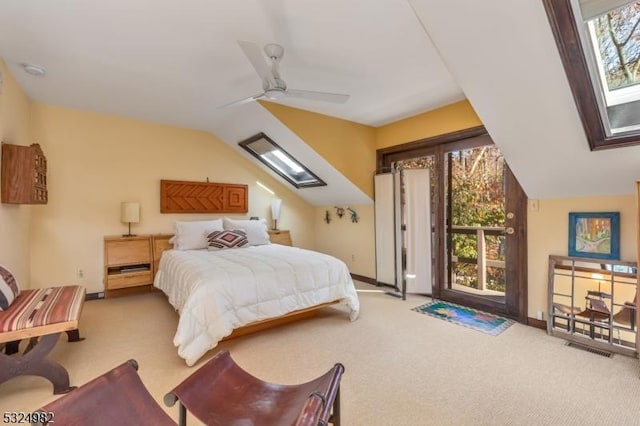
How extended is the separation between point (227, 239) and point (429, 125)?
10.3ft

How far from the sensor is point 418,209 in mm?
4234

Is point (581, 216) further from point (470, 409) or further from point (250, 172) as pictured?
point (250, 172)

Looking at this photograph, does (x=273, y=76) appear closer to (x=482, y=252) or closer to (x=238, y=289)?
(x=238, y=289)

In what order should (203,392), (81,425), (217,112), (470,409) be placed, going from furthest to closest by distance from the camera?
(217,112), (470,409), (203,392), (81,425)

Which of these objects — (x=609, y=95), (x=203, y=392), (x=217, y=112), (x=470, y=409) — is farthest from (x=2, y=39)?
(x=609, y=95)

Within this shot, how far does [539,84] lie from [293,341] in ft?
9.23

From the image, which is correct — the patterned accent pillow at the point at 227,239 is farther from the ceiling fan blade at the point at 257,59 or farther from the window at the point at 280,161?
the ceiling fan blade at the point at 257,59

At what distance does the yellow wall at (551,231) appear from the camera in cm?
265

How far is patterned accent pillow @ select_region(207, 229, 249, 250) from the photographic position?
13.9ft

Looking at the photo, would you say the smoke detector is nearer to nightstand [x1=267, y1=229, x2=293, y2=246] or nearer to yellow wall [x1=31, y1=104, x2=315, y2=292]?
yellow wall [x1=31, y1=104, x2=315, y2=292]

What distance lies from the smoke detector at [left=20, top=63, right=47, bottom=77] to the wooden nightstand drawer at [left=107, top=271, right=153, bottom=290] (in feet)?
7.95

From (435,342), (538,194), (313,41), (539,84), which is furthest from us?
(538,194)

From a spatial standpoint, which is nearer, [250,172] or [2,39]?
[2,39]

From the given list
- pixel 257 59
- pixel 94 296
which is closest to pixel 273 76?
pixel 257 59
